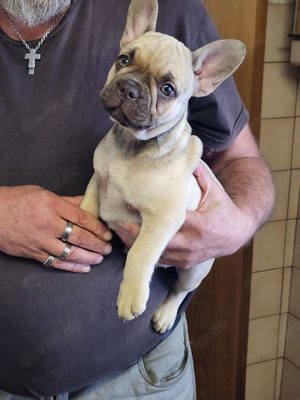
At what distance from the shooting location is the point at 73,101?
888 mm

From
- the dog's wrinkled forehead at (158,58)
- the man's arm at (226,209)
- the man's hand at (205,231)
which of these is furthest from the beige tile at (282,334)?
the dog's wrinkled forehead at (158,58)

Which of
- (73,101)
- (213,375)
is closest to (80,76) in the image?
(73,101)

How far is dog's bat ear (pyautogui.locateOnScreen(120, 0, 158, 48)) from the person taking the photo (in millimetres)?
786

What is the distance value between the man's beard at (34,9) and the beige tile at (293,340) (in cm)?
131

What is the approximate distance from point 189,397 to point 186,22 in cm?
66

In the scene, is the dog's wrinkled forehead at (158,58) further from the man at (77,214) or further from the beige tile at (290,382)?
the beige tile at (290,382)

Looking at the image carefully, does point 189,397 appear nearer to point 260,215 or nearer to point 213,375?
point 260,215

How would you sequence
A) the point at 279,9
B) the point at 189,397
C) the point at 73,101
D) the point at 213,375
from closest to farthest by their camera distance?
the point at 73,101 < the point at 189,397 < the point at 279,9 < the point at 213,375

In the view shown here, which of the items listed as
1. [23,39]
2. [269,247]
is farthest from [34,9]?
[269,247]

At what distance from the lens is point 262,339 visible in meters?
1.86

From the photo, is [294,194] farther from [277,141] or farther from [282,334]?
[282,334]


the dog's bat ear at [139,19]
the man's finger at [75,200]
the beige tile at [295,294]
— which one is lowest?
the beige tile at [295,294]

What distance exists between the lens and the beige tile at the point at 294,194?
5.50 ft

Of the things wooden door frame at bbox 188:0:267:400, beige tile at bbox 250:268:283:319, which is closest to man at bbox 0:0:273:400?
wooden door frame at bbox 188:0:267:400
